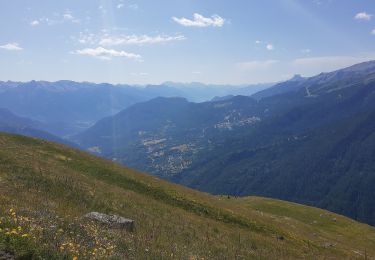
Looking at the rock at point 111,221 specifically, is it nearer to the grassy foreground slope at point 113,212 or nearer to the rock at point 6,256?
the grassy foreground slope at point 113,212

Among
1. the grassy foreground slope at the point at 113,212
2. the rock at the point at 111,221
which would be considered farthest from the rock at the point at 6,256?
the rock at the point at 111,221

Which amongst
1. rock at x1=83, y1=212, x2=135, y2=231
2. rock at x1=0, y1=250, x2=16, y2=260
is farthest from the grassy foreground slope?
rock at x1=83, y1=212, x2=135, y2=231

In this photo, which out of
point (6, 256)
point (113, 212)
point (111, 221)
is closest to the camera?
point (6, 256)

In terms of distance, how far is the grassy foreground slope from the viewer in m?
14.1

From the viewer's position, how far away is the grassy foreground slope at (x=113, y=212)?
1410 centimetres

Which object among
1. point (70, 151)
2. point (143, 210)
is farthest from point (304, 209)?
point (143, 210)

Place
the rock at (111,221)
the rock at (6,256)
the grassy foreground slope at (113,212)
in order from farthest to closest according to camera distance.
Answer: the rock at (111,221)
the grassy foreground slope at (113,212)
the rock at (6,256)

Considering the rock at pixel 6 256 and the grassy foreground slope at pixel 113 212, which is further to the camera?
the grassy foreground slope at pixel 113 212

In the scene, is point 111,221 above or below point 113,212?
above

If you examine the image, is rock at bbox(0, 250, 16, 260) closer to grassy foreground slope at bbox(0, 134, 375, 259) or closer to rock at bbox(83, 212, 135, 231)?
grassy foreground slope at bbox(0, 134, 375, 259)

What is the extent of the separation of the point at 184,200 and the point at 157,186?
507 cm

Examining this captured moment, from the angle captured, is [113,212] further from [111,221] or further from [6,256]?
[6,256]

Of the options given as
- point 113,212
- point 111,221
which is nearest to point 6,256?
point 111,221

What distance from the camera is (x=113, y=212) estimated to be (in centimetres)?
2978
